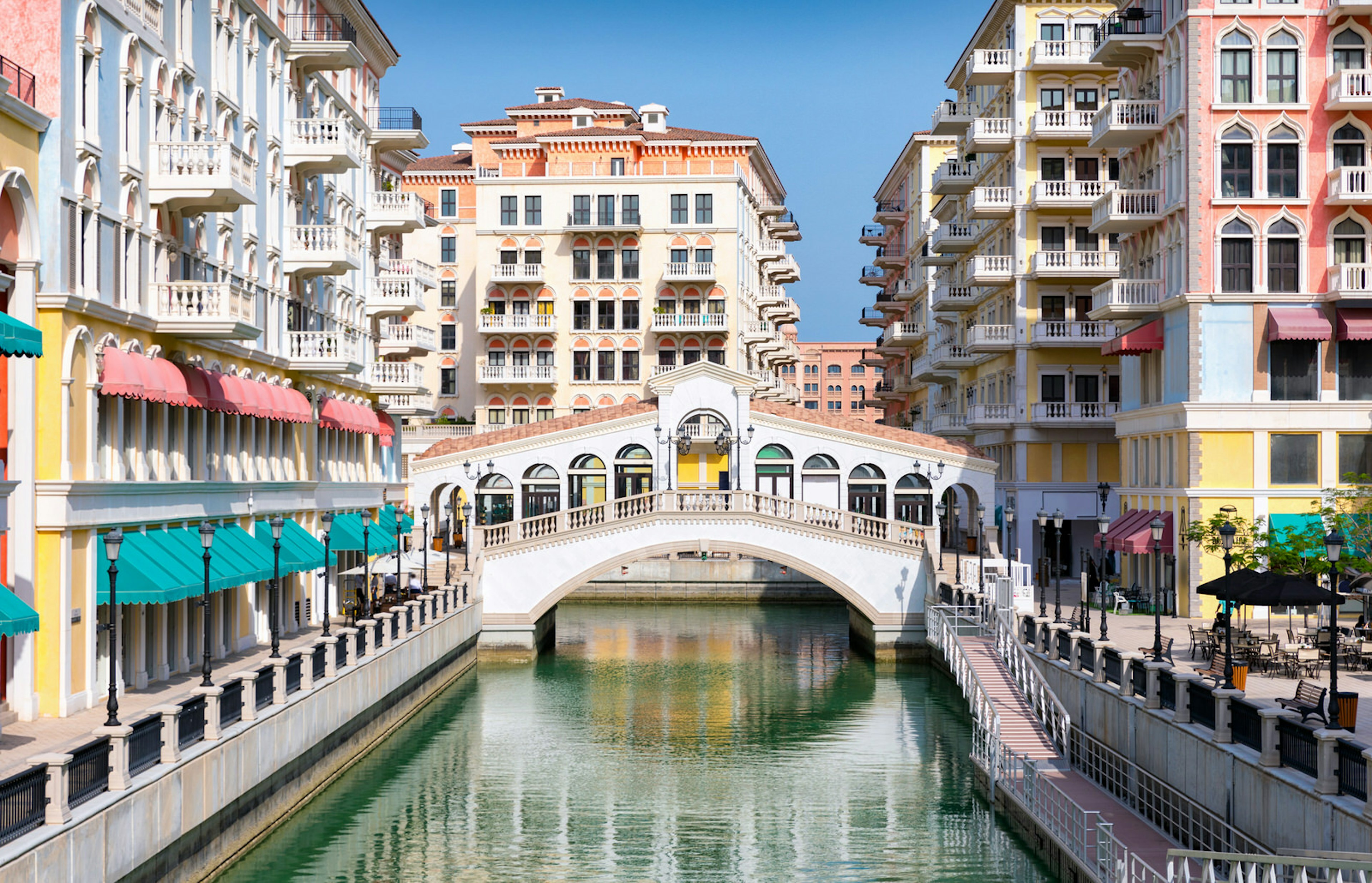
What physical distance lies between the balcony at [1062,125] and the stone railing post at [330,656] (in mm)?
41108

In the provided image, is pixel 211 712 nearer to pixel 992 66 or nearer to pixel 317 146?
pixel 317 146

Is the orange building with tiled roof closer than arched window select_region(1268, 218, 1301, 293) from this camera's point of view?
No

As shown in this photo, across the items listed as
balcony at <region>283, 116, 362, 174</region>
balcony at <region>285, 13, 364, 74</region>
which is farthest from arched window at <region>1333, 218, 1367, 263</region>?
balcony at <region>285, 13, 364, 74</region>

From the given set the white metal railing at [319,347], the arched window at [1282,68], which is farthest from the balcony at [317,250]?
the arched window at [1282,68]

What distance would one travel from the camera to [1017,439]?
64.4 metres

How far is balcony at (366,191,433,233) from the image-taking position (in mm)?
54750

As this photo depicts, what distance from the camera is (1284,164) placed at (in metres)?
Answer: 44.5

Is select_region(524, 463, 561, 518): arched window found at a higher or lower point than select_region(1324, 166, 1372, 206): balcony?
lower

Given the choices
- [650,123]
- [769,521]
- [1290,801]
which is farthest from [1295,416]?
[650,123]

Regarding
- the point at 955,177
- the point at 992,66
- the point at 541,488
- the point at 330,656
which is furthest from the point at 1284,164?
the point at 541,488

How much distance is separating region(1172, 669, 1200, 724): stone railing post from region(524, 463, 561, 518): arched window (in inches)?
1573

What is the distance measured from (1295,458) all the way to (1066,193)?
21250 mm

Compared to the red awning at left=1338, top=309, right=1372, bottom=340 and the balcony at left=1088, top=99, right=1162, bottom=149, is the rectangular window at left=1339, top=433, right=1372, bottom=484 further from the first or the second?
the balcony at left=1088, top=99, right=1162, bottom=149

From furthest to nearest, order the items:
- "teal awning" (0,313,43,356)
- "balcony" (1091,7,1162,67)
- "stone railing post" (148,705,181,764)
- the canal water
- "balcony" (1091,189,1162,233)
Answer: "balcony" (1091,189,1162,233), "balcony" (1091,7,1162,67), the canal water, "teal awning" (0,313,43,356), "stone railing post" (148,705,181,764)
